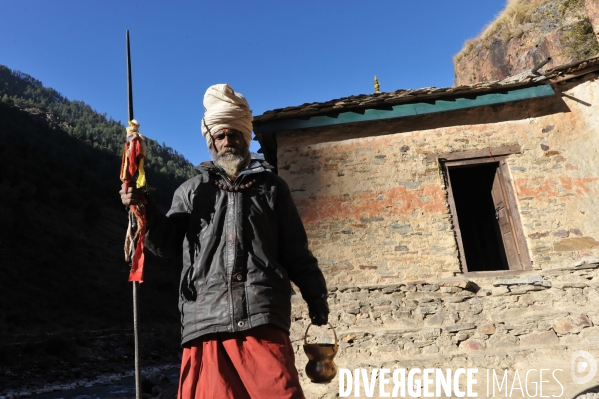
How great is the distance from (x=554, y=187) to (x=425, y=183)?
1.81m

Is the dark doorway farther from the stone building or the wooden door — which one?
the stone building

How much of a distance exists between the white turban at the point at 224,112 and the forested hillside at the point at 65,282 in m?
8.32

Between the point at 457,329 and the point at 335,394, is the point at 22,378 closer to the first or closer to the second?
the point at 335,394

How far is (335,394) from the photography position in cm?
472

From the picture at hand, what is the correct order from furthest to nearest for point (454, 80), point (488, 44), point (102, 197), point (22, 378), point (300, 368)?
point (102, 197)
point (454, 80)
point (488, 44)
point (22, 378)
point (300, 368)

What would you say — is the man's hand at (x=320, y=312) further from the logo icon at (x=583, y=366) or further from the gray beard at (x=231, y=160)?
the logo icon at (x=583, y=366)

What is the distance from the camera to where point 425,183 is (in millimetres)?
5836

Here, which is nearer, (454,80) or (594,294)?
(594,294)

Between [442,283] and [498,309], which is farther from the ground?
[442,283]

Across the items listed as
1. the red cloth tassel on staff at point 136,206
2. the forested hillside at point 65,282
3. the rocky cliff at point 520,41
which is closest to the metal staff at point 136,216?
the red cloth tassel on staff at point 136,206

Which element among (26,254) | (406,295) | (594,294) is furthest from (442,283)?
(26,254)

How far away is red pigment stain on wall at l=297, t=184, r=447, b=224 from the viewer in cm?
572

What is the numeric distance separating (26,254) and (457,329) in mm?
15725

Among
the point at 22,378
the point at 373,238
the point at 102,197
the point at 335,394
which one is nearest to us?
the point at 335,394
